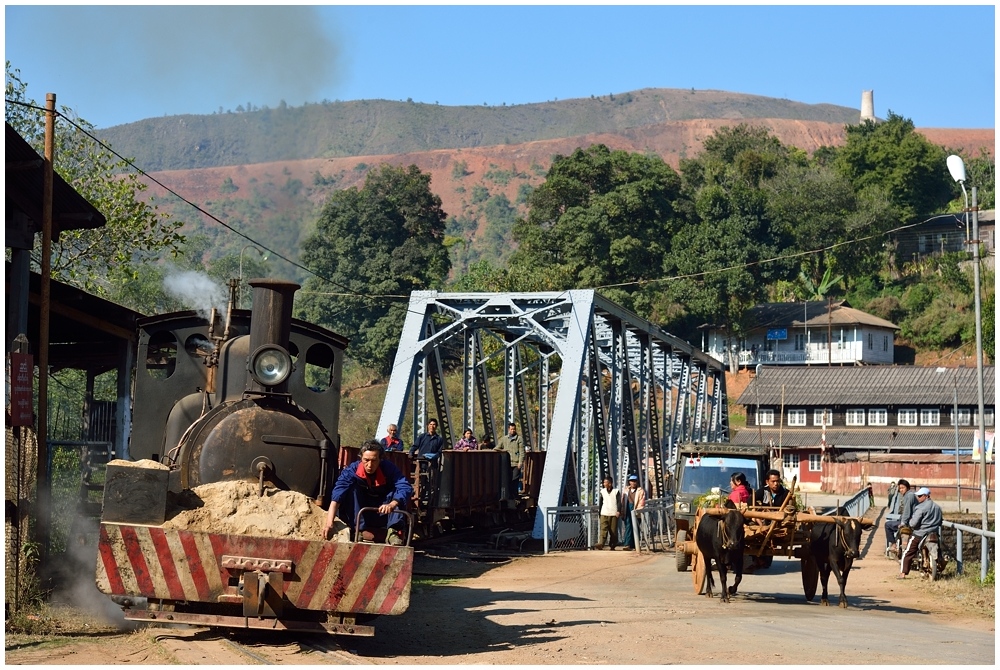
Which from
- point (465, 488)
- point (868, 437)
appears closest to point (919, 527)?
point (465, 488)

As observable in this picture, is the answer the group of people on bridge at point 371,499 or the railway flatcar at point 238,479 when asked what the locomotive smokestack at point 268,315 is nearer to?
the railway flatcar at point 238,479

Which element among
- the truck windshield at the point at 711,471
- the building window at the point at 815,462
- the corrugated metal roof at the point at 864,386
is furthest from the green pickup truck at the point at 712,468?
the building window at the point at 815,462

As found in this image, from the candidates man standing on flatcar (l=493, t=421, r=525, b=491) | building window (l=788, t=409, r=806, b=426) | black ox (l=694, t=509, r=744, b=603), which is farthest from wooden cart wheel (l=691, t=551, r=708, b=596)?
building window (l=788, t=409, r=806, b=426)

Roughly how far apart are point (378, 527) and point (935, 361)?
66851 mm

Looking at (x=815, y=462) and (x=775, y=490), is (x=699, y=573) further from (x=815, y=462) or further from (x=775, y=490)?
(x=815, y=462)

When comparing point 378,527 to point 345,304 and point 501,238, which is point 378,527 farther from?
point 501,238

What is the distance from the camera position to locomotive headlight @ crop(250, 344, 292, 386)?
10984 millimetres

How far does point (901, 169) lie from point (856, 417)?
28.3 metres

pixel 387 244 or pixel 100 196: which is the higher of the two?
pixel 387 244

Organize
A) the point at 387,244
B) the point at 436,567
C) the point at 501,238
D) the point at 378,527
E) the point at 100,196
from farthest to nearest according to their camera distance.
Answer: the point at 501,238 → the point at 387,244 → the point at 100,196 → the point at 436,567 → the point at 378,527

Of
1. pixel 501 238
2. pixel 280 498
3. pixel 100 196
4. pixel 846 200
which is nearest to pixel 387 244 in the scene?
pixel 100 196

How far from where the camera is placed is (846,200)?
78125 mm

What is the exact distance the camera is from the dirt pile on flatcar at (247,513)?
9.90m

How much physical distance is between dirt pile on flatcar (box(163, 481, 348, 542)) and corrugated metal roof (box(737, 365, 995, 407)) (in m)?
52.1
